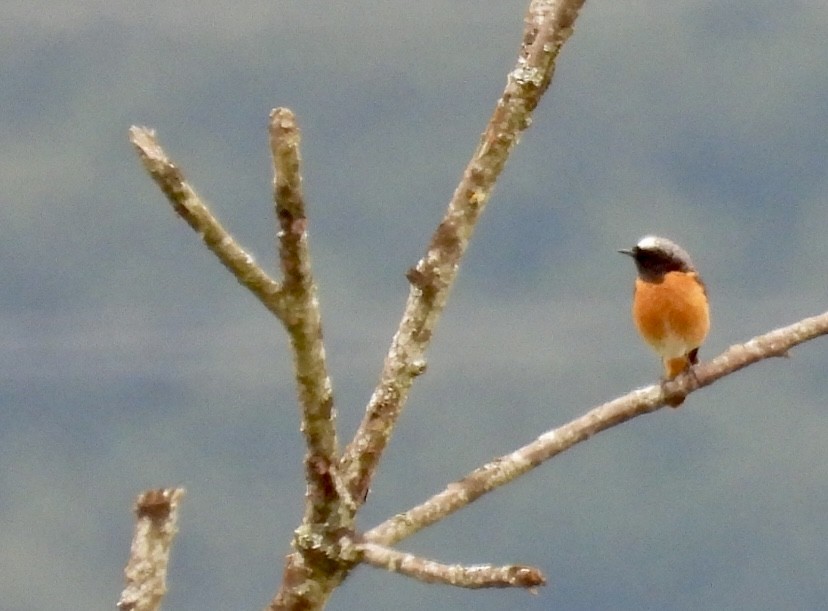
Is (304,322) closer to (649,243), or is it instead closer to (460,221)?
(460,221)

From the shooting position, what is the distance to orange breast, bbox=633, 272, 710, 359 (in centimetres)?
378

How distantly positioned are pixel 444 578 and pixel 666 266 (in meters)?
2.46

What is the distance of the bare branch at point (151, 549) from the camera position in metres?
1.78

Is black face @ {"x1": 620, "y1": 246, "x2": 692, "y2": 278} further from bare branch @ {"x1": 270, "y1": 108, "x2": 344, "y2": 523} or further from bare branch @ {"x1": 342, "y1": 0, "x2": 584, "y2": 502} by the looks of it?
bare branch @ {"x1": 270, "y1": 108, "x2": 344, "y2": 523}

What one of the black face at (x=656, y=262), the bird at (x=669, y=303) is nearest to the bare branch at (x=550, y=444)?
the bird at (x=669, y=303)

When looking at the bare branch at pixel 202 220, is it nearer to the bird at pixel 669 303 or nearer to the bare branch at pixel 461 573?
the bare branch at pixel 461 573

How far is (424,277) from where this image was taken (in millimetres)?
1909

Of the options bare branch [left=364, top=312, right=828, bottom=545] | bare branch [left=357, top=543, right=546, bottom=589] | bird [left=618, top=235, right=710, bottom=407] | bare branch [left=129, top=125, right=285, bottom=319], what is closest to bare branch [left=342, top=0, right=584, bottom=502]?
bare branch [left=364, top=312, right=828, bottom=545]

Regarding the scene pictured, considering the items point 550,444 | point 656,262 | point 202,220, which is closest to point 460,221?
point 550,444

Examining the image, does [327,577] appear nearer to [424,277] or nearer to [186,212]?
[424,277]

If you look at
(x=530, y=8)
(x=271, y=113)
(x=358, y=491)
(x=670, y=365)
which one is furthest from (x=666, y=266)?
(x=271, y=113)

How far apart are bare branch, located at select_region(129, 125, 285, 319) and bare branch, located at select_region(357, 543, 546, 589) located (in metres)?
0.38

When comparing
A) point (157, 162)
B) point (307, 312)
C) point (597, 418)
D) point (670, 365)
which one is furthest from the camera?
point (670, 365)

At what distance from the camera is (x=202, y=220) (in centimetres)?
149
